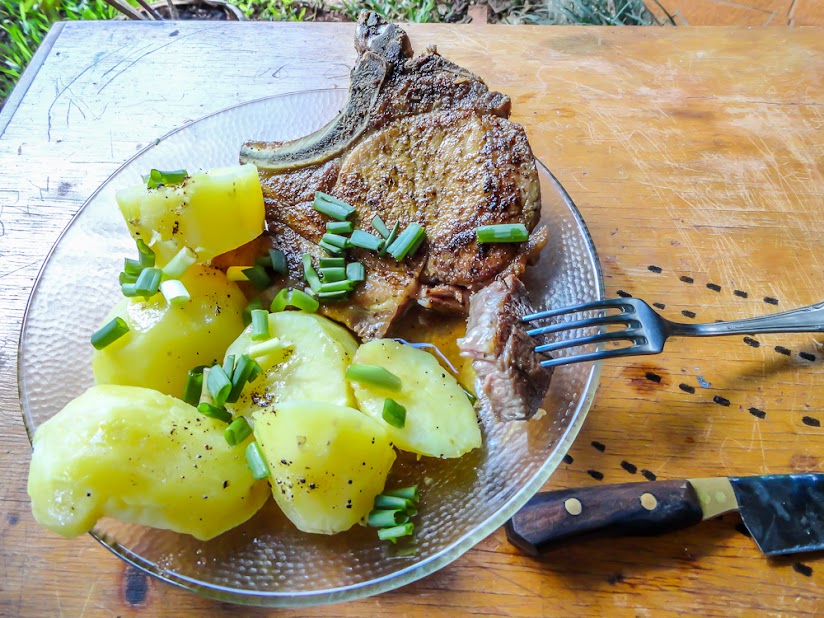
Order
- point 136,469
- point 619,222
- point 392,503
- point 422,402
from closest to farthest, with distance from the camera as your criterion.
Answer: point 136,469, point 392,503, point 422,402, point 619,222

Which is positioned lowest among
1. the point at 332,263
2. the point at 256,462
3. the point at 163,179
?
the point at 256,462

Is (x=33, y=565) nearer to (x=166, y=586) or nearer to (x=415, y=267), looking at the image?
(x=166, y=586)

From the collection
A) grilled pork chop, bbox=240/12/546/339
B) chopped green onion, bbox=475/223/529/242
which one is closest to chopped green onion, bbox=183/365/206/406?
grilled pork chop, bbox=240/12/546/339

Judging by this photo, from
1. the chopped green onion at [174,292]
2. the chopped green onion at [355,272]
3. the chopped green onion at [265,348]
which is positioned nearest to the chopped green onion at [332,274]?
the chopped green onion at [355,272]

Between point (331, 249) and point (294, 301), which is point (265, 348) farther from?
point (331, 249)

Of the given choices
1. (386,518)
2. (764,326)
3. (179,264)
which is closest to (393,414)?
(386,518)

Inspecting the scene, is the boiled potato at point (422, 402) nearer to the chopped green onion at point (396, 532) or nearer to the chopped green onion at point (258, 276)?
the chopped green onion at point (396, 532)
